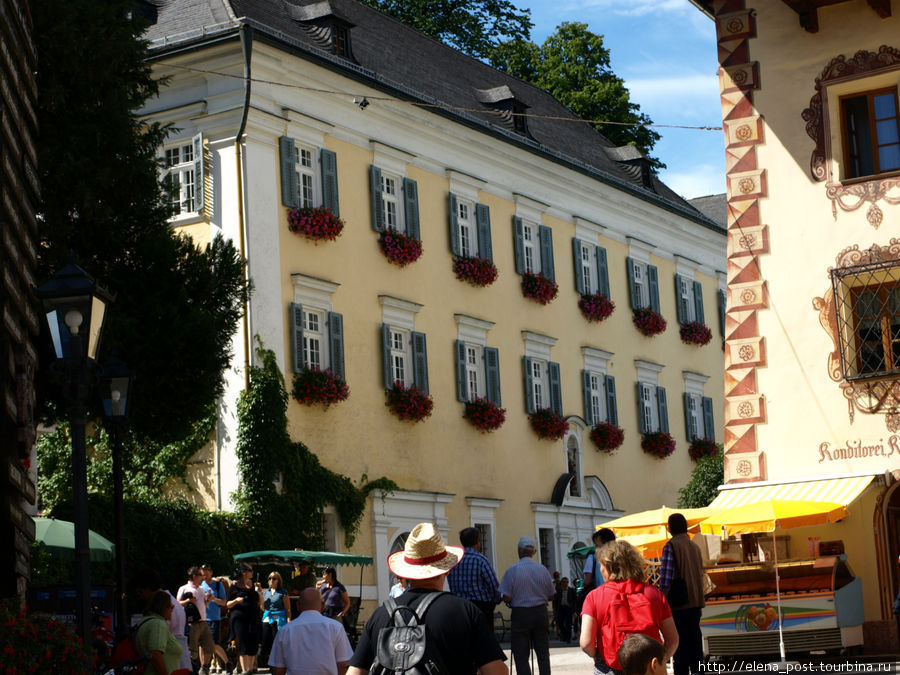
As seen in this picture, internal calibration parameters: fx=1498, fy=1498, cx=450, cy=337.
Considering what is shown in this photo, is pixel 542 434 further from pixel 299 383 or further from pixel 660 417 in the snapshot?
pixel 299 383

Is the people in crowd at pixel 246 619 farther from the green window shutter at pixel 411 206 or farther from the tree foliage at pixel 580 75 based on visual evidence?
the tree foliage at pixel 580 75

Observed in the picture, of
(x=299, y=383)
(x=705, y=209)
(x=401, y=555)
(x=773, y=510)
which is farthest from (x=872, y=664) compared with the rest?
(x=705, y=209)

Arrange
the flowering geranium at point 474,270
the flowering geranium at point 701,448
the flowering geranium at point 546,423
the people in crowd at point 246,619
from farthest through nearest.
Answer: the flowering geranium at point 701,448 → the flowering geranium at point 546,423 → the flowering geranium at point 474,270 → the people in crowd at point 246,619

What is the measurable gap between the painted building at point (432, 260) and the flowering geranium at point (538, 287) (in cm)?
7

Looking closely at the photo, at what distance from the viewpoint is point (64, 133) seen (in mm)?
16312

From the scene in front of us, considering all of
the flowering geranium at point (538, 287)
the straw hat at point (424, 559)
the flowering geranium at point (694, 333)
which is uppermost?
the flowering geranium at point (538, 287)

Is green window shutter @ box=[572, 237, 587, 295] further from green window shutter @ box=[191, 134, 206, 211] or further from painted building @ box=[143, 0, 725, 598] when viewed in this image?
green window shutter @ box=[191, 134, 206, 211]

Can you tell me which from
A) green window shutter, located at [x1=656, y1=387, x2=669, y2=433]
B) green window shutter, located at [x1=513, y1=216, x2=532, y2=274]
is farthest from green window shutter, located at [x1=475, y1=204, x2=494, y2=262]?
green window shutter, located at [x1=656, y1=387, x2=669, y2=433]

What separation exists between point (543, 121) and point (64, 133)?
82.1 ft

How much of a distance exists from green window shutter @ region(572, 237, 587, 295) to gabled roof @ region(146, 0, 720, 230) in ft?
6.40

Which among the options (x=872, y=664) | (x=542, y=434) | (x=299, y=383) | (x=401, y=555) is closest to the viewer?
(x=401, y=555)

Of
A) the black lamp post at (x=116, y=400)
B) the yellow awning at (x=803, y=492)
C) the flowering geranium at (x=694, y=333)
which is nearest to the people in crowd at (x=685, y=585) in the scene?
the yellow awning at (x=803, y=492)

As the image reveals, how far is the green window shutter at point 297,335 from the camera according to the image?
28234mm

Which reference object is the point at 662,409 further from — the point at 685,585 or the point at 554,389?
the point at 685,585
